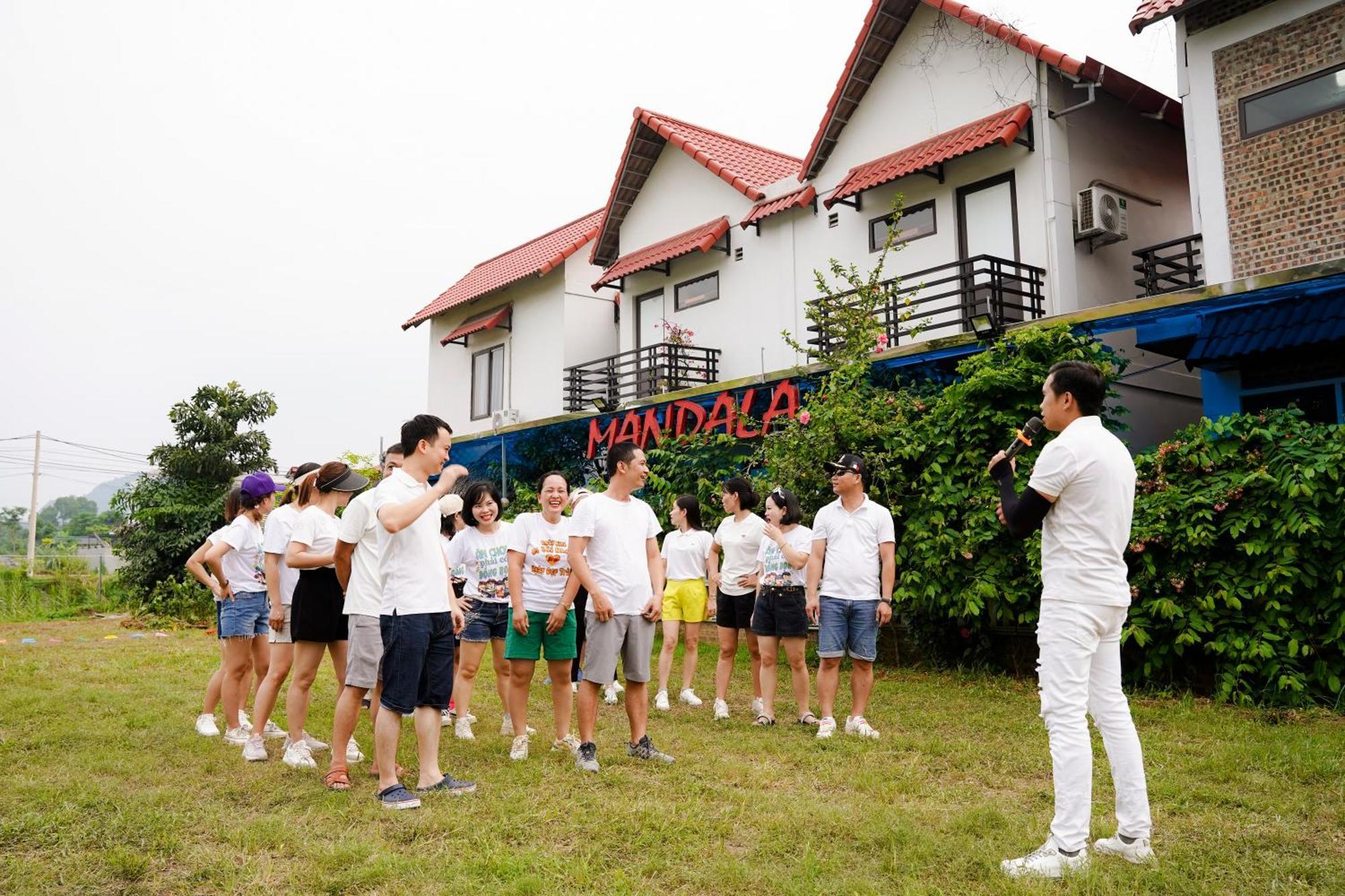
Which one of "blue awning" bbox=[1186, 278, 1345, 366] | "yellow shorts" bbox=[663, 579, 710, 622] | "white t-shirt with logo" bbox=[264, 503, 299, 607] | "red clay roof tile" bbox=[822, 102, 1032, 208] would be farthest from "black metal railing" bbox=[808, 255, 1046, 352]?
"white t-shirt with logo" bbox=[264, 503, 299, 607]

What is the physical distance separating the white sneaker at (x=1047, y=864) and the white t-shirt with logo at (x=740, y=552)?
4327 mm

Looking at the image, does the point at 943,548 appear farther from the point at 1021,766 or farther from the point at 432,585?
the point at 432,585

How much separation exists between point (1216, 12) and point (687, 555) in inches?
358

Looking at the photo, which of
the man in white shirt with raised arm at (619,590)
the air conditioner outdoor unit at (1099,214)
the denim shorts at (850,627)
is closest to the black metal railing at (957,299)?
the air conditioner outdoor unit at (1099,214)

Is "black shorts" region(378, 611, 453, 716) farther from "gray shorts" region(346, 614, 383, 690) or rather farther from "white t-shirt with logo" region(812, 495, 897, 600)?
"white t-shirt with logo" region(812, 495, 897, 600)

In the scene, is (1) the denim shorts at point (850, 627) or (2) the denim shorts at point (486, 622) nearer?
(1) the denim shorts at point (850, 627)

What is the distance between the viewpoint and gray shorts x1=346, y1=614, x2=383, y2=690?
534cm

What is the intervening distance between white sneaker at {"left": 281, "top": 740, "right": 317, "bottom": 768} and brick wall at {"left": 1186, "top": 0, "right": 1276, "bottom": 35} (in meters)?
12.2

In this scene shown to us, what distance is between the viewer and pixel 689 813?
4.94m

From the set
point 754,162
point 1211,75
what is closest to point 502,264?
point 754,162

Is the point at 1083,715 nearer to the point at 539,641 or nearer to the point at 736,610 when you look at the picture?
the point at 539,641

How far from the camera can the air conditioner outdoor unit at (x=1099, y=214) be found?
13.1 meters

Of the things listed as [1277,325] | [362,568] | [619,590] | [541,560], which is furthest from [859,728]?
[1277,325]

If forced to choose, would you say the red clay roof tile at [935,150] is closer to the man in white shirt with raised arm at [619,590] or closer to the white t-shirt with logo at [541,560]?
the man in white shirt with raised arm at [619,590]
